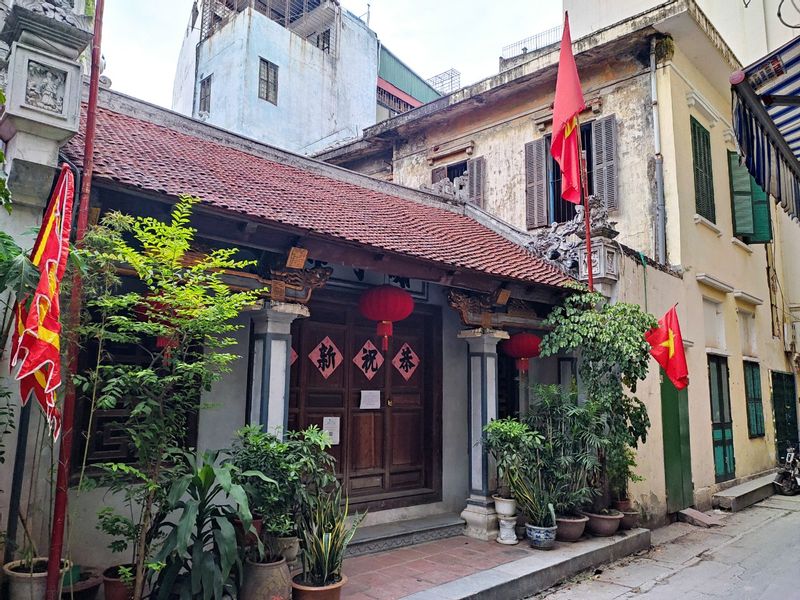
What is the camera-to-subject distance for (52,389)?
3.37m

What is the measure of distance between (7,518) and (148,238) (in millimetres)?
2281

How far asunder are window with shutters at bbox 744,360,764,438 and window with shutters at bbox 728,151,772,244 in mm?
2803

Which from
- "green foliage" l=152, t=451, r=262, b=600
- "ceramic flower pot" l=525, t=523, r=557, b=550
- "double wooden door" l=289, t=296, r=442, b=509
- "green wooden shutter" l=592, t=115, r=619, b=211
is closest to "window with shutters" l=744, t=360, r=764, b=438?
"green wooden shutter" l=592, t=115, r=619, b=211

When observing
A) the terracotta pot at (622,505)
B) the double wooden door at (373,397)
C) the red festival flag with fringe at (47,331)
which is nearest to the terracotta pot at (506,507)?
the double wooden door at (373,397)

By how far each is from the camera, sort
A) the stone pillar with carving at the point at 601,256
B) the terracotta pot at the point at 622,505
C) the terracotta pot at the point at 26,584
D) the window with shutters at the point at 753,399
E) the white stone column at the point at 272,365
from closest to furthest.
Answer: the terracotta pot at the point at 26,584, the white stone column at the point at 272,365, the terracotta pot at the point at 622,505, the stone pillar with carving at the point at 601,256, the window with shutters at the point at 753,399

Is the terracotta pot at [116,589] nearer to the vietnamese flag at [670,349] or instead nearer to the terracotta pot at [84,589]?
the terracotta pot at [84,589]

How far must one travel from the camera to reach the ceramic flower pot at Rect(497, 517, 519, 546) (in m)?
7.32

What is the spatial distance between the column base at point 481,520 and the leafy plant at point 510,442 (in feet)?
1.72

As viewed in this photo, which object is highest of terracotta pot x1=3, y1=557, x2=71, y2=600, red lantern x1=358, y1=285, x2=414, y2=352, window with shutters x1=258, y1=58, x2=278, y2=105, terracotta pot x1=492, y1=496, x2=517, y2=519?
window with shutters x1=258, y1=58, x2=278, y2=105

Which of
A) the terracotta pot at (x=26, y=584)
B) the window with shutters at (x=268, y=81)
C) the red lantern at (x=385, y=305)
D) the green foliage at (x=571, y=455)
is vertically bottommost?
the terracotta pot at (x=26, y=584)

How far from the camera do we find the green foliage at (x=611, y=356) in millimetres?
7629

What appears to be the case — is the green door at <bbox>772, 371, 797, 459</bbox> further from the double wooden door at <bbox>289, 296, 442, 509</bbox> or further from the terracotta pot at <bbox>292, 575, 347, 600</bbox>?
the terracotta pot at <bbox>292, 575, 347, 600</bbox>

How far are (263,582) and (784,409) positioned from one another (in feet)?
47.3

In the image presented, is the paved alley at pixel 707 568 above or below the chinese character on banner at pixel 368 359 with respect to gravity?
below
